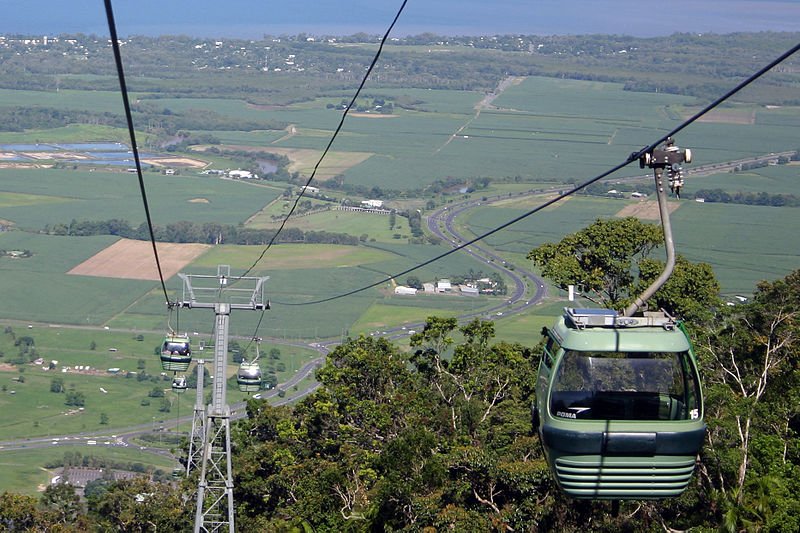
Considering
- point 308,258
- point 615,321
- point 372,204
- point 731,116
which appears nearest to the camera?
point 615,321

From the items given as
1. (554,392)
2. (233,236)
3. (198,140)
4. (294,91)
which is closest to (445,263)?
(233,236)

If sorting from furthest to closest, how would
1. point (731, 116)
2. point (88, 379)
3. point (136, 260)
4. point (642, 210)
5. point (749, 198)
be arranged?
point (731, 116), point (749, 198), point (642, 210), point (136, 260), point (88, 379)

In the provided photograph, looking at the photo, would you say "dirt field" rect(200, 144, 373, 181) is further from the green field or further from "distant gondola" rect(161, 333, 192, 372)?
"distant gondola" rect(161, 333, 192, 372)

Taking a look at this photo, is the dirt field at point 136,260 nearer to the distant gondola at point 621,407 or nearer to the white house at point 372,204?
the white house at point 372,204

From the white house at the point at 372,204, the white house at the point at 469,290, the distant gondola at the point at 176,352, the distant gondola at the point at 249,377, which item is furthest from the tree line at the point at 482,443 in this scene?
the white house at the point at 372,204

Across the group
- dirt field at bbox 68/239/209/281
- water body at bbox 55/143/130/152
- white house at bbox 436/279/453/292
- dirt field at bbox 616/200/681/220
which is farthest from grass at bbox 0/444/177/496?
water body at bbox 55/143/130/152

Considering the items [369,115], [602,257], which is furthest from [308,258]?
[369,115]

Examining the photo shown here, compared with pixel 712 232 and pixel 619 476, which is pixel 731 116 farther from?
pixel 619 476
